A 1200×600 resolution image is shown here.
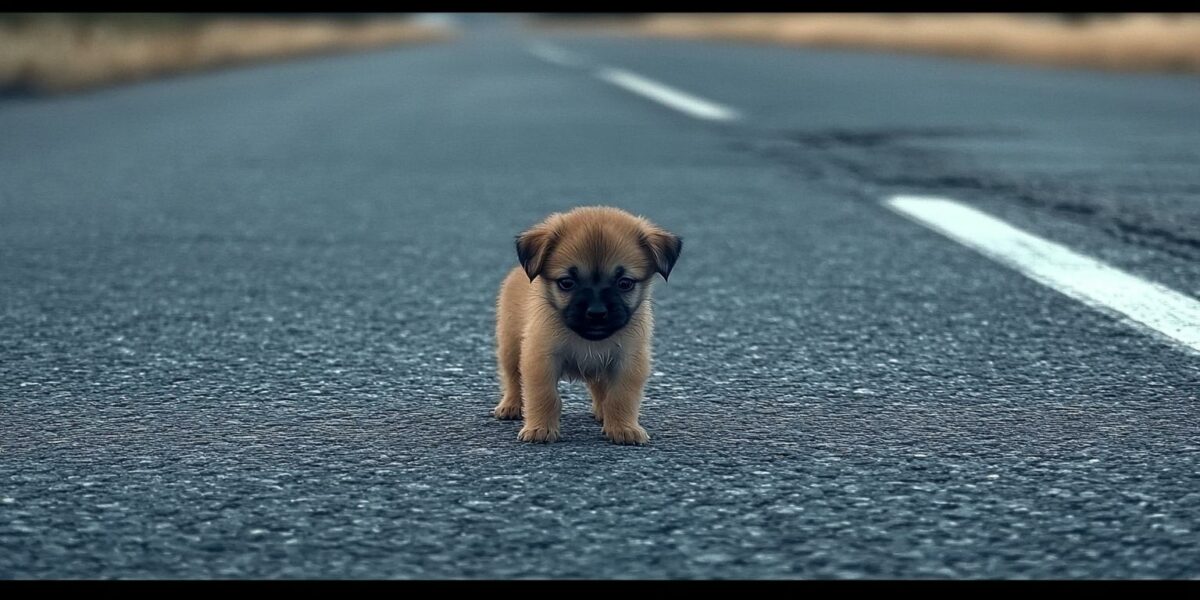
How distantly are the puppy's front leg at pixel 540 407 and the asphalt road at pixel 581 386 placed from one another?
46 mm

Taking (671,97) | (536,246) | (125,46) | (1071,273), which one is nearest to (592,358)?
(536,246)

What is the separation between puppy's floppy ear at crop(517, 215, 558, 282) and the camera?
3625 mm

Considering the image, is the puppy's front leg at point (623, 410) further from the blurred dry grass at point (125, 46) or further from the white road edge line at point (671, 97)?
the blurred dry grass at point (125, 46)

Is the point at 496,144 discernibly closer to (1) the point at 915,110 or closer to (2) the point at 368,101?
(1) the point at 915,110

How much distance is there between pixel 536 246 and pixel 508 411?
409 millimetres

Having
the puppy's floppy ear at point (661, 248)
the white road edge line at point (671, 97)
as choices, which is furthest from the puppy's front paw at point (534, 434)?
the white road edge line at point (671, 97)

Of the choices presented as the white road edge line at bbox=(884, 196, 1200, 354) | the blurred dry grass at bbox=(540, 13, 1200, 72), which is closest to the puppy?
the white road edge line at bbox=(884, 196, 1200, 354)

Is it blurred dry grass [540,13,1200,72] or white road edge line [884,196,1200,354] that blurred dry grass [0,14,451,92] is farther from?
white road edge line [884,196,1200,354]

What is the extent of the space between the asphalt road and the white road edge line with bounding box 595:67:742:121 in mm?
4548

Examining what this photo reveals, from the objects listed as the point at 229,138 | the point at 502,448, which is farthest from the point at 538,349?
the point at 229,138

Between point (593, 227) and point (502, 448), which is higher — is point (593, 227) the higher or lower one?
the higher one

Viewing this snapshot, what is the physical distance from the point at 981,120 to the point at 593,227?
10343mm

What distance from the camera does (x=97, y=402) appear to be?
3895 millimetres

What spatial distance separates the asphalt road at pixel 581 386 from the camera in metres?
2.75
